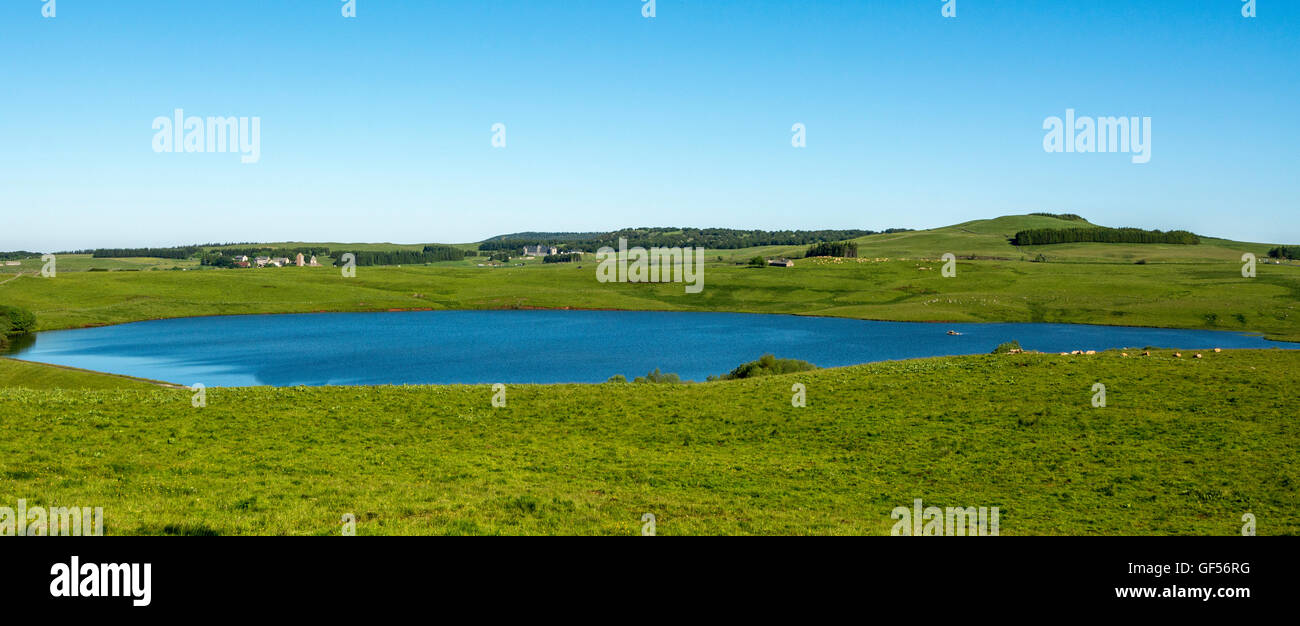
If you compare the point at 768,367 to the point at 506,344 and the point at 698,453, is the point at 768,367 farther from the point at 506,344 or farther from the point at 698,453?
the point at 506,344

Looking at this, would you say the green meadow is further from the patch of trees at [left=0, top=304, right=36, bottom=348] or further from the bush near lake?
the bush near lake

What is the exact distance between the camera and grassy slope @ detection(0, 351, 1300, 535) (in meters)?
17.4

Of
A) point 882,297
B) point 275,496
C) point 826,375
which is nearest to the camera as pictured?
point 275,496

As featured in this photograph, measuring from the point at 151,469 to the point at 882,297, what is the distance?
16105cm

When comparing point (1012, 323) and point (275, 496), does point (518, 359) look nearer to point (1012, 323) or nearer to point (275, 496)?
point (275, 496)

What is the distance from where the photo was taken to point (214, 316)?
484ft

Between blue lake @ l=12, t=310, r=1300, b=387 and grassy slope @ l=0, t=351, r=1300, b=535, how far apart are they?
138 feet

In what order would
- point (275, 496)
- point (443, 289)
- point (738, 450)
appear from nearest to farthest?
point (275, 496) < point (738, 450) < point (443, 289)

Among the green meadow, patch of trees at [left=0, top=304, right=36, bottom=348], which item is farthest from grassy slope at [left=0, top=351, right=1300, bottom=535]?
patch of trees at [left=0, top=304, right=36, bottom=348]

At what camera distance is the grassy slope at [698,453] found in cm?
1741

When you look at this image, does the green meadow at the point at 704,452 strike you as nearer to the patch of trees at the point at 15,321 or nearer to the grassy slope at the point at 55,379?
the grassy slope at the point at 55,379

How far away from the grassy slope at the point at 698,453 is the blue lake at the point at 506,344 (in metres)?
42.1

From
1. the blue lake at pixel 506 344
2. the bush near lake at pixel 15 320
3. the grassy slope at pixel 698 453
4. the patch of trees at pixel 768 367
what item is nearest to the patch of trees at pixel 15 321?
the bush near lake at pixel 15 320
